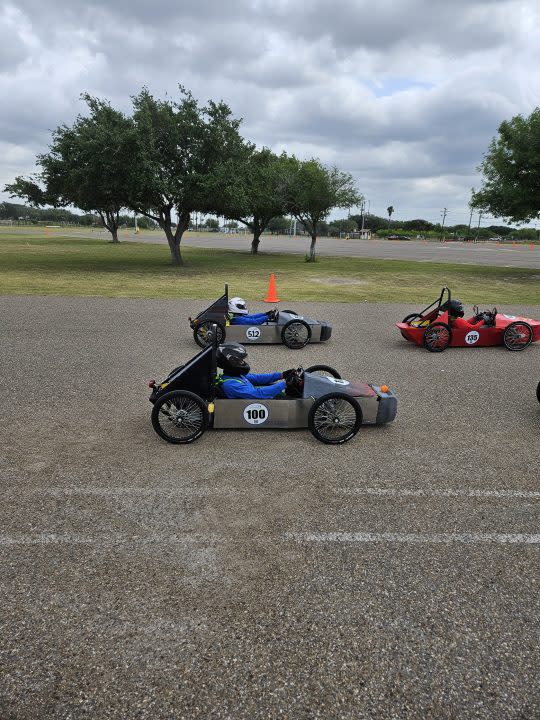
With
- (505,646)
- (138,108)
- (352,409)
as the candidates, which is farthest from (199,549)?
(138,108)

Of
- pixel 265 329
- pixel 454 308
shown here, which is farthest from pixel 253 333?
pixel 454 308

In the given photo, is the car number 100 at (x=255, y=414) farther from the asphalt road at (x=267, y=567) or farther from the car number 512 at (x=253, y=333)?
the car number 512 at (x=253, y=333)

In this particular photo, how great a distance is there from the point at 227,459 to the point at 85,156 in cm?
2483

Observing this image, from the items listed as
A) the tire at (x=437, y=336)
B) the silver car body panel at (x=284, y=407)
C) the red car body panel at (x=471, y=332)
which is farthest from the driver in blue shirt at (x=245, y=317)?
the silver car body panel at (x=284, y=407)

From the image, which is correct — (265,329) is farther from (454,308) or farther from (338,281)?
(338,281)

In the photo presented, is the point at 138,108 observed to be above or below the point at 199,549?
above

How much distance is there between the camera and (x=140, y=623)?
10.2 ft

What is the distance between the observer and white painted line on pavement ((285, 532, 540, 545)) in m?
3.97

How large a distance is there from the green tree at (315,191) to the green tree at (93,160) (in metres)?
14.3

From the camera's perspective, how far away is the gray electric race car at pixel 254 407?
18.6ft

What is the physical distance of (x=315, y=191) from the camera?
35094 mm

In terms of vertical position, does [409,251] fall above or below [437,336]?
above

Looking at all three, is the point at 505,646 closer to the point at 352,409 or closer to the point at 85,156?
the point at 352,409

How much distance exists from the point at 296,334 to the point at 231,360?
15.2 feet
